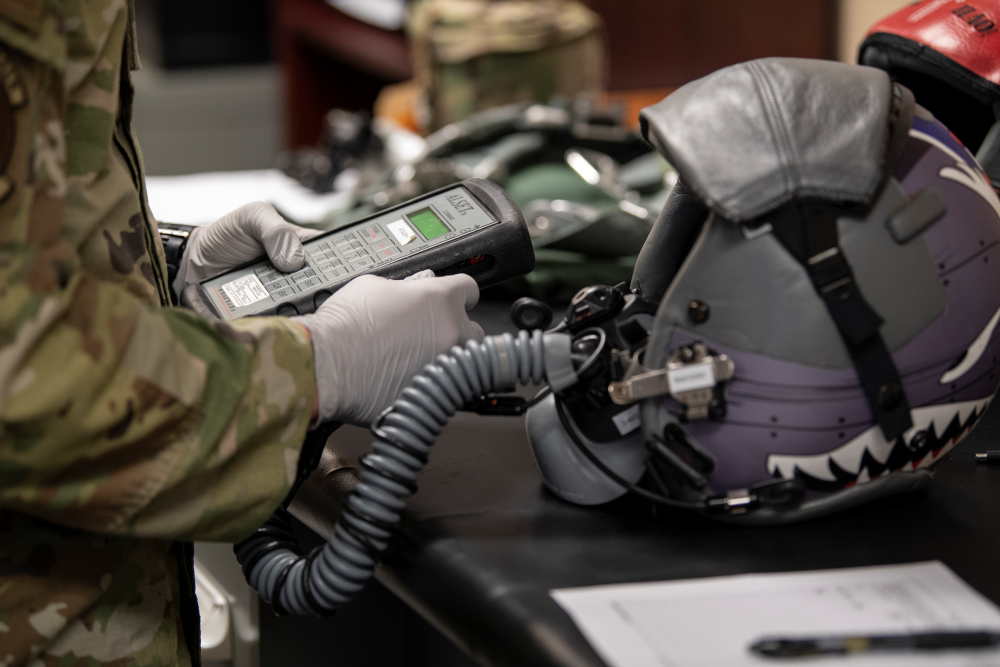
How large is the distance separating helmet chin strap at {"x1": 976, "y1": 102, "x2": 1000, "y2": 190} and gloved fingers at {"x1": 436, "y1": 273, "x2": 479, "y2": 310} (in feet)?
1.67

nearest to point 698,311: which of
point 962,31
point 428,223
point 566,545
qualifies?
point 566,545

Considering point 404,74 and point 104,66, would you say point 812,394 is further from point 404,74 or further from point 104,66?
point 404,74

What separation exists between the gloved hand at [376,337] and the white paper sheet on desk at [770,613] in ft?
0.67

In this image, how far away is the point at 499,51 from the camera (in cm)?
224

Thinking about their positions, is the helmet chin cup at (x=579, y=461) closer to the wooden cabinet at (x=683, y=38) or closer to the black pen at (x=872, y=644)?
the black pen at (x=872, y=644)

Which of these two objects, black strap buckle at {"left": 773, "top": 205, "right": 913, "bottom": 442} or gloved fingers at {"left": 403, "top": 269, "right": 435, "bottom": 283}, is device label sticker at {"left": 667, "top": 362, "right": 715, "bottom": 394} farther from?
gloved fingers at {"left": 403, "top": 269, "right": 435, "bottom": 283}

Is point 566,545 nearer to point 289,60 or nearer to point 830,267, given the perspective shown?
point 830,267

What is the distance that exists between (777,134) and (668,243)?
0.67ft

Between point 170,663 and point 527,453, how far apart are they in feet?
1.01

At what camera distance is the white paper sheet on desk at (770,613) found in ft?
1.50

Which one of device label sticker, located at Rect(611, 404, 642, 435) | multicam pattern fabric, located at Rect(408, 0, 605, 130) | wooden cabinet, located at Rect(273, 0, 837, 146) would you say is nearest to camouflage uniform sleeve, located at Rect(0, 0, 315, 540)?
device label sticker, located at Rect(611, 404, 642, 435)

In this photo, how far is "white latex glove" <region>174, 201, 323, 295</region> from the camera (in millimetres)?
791

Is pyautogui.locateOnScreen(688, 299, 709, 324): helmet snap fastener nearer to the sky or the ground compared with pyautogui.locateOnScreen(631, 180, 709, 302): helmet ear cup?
nearer to the sky

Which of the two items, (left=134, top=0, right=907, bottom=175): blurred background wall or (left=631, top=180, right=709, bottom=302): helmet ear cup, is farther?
(left=134, top=0, right=907, bottom=175): blurred background wall
